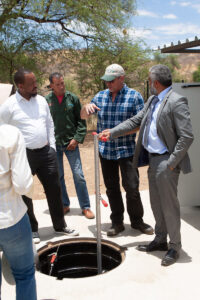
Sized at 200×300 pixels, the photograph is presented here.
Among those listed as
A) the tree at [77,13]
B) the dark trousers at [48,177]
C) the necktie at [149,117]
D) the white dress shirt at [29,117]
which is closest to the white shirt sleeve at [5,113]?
the white dress shirt at [29,117]

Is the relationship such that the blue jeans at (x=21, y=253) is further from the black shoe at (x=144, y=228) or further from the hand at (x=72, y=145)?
the hand at (x=72, y=145)

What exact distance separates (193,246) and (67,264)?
1.39 meters

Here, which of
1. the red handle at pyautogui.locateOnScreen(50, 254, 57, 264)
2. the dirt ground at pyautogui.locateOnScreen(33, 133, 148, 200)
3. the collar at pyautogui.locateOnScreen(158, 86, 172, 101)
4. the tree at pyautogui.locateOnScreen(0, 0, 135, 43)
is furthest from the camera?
the tree at pyautogui.locateOnScreen(0, 0, 135, 43)

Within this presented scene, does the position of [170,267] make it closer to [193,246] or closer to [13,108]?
[193,246]

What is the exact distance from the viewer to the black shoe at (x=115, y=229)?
415cm

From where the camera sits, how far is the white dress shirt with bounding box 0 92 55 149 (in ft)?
12.1

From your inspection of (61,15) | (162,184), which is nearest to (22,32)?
(61,15)

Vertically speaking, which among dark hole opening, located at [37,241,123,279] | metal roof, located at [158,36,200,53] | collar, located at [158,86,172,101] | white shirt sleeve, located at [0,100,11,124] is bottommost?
dark hole opening, located at [37,241,123,279]

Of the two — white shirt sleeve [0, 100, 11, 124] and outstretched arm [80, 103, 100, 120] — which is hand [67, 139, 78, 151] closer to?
outstretched arm [80, 103, 100, 120]

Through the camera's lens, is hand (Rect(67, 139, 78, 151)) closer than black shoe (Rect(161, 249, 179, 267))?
No

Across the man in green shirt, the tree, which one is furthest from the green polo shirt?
the tree

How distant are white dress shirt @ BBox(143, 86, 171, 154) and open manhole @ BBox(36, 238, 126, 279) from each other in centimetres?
117

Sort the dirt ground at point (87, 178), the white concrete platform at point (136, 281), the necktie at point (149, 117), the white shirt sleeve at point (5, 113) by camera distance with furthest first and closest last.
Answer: the dirt ground at point (87, 178) → the white shirt sleeve at point (5, 113) → the necktie at point (149, 117) → the white concrete platform at point (136, 281)

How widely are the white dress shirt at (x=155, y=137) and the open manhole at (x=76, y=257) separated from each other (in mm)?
1169
